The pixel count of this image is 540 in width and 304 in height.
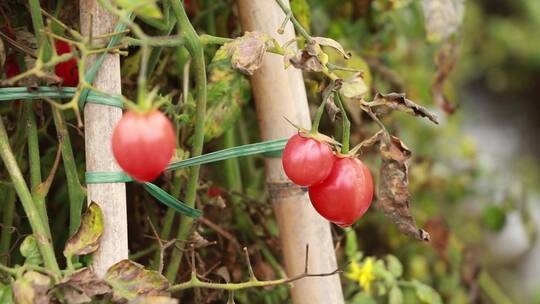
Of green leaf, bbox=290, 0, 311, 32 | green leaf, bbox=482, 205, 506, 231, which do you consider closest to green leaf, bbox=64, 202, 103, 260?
green leaf, bbox=290, 0, 311, 32

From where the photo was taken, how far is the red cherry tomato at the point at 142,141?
1.79 feet

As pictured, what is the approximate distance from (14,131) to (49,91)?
6.6 inches

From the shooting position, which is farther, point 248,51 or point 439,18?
point 439,18

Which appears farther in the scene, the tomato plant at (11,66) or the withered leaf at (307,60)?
the tomato plant at (11,66)

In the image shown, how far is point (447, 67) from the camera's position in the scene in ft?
4.16

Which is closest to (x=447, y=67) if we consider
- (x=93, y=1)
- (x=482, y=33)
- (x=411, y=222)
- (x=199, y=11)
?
(x=199, y=11)

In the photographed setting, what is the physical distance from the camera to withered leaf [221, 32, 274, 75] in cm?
73

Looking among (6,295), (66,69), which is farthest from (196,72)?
(6,295)

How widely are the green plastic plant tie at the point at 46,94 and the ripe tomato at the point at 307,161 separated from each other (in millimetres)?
166

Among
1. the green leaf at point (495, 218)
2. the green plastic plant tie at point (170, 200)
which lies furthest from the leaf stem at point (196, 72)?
the green leaf at point (495, 218)

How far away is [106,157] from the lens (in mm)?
756

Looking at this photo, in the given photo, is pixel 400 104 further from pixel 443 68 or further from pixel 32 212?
pixel 443 68

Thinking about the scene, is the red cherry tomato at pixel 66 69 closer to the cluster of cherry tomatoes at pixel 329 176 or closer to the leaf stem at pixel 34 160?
the leaf stem at pixel 34 160

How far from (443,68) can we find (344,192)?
23.3 inches
